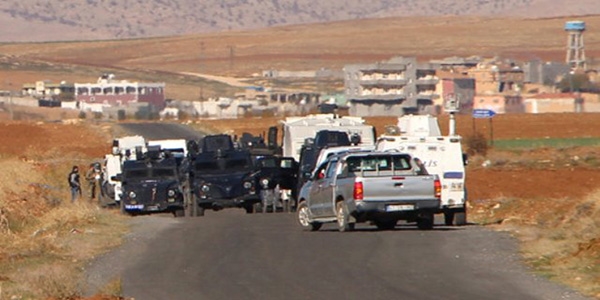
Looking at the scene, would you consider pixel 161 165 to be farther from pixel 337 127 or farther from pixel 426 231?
pixel 426 231

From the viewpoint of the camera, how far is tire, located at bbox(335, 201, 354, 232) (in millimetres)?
29797

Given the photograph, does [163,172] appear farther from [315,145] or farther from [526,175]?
[526,175]

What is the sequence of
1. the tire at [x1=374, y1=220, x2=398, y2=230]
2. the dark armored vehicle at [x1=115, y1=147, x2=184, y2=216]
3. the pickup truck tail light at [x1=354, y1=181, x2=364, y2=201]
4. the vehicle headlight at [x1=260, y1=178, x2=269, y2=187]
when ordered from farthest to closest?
the dark armored vehicle at [x1=115, y1=147, x2=184, y2=216] < the vehicle headlight at [x1=260, y1=178, x2=269, y2=187] < the tire at [x1=374, y1=220, x2=398, y2=230] < the pickup truck tail light at [x1=354, y1=181, x2=364, y2=201]

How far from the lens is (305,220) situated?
105 feet

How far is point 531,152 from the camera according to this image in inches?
2808

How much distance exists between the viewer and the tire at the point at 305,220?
3145cm

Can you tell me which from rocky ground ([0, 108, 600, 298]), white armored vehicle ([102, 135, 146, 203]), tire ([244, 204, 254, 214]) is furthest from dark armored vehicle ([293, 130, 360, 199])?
white armored vehicle ([102, 135, 146, 203])

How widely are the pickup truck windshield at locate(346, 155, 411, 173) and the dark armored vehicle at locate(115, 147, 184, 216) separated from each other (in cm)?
1230

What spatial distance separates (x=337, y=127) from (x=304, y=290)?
101 ft

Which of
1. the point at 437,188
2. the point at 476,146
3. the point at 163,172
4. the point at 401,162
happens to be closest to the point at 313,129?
the point at 163,172

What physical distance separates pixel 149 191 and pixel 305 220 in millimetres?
11118

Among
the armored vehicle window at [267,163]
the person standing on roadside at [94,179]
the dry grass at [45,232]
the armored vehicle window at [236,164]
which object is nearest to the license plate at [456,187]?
the dry grass at [45,232]

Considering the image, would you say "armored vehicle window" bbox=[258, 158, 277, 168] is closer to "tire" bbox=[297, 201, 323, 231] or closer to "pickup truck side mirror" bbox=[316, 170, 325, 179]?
"pickup truck side mirror" bbox=[316, 170, 325, 179]

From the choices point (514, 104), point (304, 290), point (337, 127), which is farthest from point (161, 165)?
point (514, 104)
